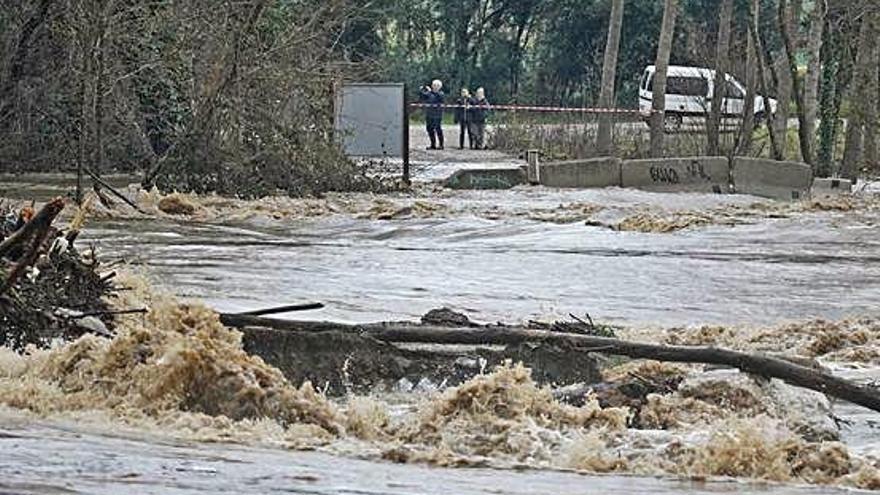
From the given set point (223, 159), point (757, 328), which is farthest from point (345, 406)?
point (223, 159)

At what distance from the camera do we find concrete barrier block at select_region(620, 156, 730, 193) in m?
35.9

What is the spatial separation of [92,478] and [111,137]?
80.2 ft

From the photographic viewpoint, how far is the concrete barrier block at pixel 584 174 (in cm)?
3712

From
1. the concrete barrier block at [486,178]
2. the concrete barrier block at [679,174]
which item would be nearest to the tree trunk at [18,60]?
the concrete barrier block at [486,178]

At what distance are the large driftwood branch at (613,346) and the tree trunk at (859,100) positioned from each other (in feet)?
87.9

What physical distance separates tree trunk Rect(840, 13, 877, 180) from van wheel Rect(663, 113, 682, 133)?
4425mm

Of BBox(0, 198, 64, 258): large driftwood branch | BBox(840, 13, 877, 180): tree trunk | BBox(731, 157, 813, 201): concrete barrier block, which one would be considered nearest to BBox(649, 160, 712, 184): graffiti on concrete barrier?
BBox(731, 157, 813, 201): concrete barrier block

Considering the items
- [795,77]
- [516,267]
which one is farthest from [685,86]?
[516,267]

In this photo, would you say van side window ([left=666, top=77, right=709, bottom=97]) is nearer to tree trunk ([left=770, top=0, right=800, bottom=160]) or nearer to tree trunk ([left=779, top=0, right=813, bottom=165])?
tree trunk ([left=770, top=0, right=800, bottom=160])

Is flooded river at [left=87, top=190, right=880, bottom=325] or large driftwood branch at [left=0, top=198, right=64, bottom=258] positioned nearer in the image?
large driftwood branch at [left=0, top=198, right=64, bottom=258]

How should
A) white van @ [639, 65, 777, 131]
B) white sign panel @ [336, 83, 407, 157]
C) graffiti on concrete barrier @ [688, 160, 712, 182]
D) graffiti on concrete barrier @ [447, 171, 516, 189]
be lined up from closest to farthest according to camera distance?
white sign panel @ [336, 83, 407, 157] → graffiti on concrete barrier @ [447, 171, 516, 189] → graffiti on concrete barrier @ [688, 160, 712, 182] → white van @ [639, 65, 777, 131]

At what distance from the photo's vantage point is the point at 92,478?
8781 mm

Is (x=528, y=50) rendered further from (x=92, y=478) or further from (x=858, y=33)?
(x=92, y=478)

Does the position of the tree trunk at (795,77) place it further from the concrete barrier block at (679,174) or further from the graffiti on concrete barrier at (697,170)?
the graffiti on concrete barrier at (697,170)
